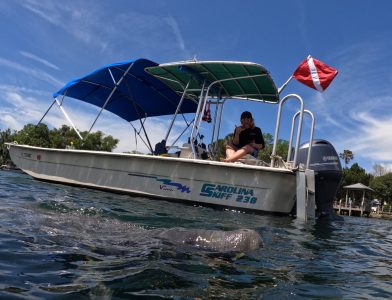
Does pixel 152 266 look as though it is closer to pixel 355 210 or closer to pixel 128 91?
pixel 128 91

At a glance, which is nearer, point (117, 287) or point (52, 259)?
point (117, 287)

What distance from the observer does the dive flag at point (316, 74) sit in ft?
28.3

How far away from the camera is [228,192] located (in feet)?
27.5

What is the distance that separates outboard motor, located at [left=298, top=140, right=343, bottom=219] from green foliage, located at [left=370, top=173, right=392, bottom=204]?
59.9m

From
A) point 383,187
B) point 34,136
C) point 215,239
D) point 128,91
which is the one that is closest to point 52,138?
point 34,136

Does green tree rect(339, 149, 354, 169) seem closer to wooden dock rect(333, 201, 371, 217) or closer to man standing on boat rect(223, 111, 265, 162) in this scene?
wooden dock rect(333, 201, 371, 217)

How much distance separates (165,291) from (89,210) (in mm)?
3615

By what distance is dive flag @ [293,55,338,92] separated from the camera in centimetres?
863

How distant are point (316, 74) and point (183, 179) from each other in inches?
149

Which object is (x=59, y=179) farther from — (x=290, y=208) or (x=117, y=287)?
(x=117, y=287)

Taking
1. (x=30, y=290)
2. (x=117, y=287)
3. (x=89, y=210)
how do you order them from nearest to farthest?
(x=30, y=290)
(x=117, y=287)
(x=89, y=210)

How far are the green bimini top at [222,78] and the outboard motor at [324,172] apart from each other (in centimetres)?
204

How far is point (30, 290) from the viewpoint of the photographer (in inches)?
90.0

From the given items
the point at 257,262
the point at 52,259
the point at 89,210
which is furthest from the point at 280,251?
the point at 89,210
